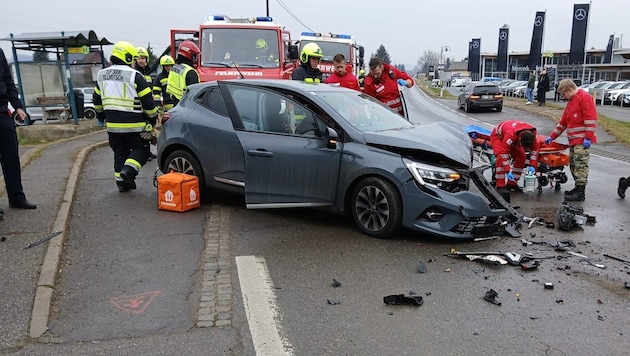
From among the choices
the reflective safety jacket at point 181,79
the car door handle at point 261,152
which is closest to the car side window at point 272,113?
the car door handle at point 261,152

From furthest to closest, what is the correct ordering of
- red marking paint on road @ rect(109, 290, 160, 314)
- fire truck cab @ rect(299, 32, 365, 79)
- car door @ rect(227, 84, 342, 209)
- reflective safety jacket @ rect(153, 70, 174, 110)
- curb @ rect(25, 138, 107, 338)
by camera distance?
fire truck cab @ rect(299, 32, 365, 79), reflective safety jacket @ rect(153, 70, 174, 110), car door @ rect(227, 84, 342, 209), red marking paint on road @ rect(109, 290, 160, 314), curb @ rect(25, 138, 107, 338)

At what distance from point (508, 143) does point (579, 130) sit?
1062 mm

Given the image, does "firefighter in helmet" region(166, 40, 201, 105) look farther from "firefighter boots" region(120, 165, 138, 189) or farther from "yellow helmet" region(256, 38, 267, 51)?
"yellow helmet" region(256, 38, 267, 51)

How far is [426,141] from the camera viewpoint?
217 inches

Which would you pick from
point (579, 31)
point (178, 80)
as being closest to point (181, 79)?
point (178, 80)

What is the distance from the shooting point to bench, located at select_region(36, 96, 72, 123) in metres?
16.2

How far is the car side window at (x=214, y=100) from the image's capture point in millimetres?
6495

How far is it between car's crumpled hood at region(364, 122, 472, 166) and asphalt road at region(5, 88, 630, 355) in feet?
3.10

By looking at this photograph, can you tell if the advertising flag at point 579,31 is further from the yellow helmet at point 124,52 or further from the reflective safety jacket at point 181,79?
the yellow helmet at point 124,52

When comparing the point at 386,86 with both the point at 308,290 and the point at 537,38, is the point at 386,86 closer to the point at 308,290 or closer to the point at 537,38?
the point at 308,290

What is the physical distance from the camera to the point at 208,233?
5715 millimetres

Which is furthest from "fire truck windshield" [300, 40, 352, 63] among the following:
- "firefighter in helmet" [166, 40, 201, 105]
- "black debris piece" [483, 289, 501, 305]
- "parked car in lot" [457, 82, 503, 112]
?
"black debris piece" [483, 289, 501, 305]

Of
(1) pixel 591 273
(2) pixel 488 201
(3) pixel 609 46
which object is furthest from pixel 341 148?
(3) pixel 609 46

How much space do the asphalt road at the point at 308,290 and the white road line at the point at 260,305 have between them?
0.04 ft
